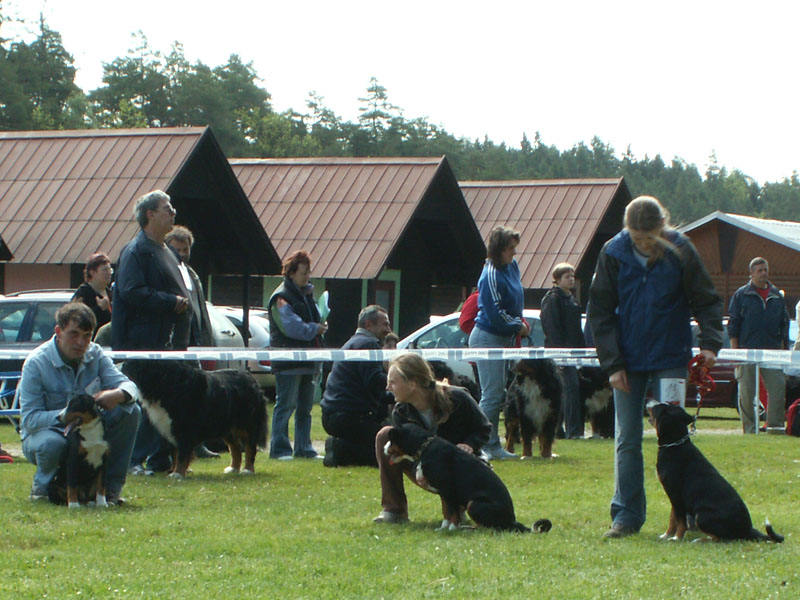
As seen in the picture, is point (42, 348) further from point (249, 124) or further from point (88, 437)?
point (249, 124)

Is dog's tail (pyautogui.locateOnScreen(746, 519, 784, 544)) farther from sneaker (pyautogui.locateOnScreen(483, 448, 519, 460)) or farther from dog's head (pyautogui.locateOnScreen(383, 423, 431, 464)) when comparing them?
sneaker (pyautogui.locateOnScreen(483, 448, 519, 460))

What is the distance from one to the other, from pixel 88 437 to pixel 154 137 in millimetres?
15306

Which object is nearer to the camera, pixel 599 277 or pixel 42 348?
pixel 599 277

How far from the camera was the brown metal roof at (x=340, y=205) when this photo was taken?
25359mm

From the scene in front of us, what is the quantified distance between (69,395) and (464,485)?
9.48 ft

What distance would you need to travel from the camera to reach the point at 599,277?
6750 millimetres

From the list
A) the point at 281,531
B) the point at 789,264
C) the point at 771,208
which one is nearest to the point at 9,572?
the point at 281,531

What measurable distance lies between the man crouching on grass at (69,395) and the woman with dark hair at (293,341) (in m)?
3.11

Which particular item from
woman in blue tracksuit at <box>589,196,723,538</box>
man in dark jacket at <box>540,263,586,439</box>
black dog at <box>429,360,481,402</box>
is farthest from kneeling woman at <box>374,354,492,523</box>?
man in dark jacket at <box>540,263,586,439</box>

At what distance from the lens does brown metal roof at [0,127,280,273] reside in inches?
827

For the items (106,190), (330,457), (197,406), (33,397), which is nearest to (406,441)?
(33,397)

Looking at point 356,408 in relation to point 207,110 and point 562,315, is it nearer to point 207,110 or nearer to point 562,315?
point 562,315

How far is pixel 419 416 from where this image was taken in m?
7.23

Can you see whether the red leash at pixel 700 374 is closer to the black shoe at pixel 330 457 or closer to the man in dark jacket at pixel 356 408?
the man in dark jacket at pixel 356 408
